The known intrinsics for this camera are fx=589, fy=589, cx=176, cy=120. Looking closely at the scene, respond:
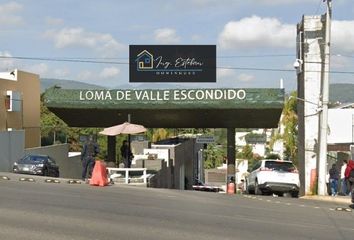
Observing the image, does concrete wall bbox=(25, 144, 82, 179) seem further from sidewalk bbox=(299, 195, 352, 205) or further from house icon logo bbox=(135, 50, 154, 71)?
sidewalk bbox=(299, 195, 352, 205)

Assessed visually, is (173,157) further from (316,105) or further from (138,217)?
(138,217)

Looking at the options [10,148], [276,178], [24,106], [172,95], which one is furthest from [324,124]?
[24,106]

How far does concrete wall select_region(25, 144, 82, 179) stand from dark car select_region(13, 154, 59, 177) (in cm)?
984

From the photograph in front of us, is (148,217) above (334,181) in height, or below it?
above

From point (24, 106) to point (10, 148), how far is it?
1091 centimetres

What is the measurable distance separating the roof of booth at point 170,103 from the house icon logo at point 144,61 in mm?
2785

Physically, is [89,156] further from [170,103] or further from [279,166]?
[170,103]

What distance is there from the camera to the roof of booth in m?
32.4

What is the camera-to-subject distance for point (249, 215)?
1390 cm

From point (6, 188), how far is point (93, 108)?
57.3 feet

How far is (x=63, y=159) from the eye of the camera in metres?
48.2

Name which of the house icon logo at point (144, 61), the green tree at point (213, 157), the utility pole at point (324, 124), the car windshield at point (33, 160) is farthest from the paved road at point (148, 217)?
the green tree at point (213, 157)

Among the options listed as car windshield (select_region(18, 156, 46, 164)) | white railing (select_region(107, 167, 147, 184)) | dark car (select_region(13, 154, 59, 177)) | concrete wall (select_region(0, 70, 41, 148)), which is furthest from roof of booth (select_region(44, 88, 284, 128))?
white railing (select_region(107, 167, 147, 184))

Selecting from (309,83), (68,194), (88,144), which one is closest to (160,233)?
(68,194)
